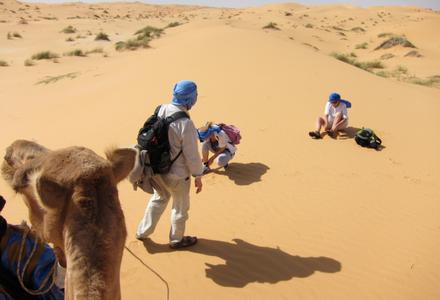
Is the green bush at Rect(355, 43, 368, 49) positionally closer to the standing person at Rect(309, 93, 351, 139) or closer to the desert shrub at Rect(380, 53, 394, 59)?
the desert shrub at Rect(380, 53, 394, 59)

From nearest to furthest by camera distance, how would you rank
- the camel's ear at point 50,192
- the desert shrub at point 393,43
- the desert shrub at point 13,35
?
the camel's ear at point 50,192 < the desert shrub at point 13,35 < the desert shrub at point 393,43

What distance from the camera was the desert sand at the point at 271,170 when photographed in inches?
192

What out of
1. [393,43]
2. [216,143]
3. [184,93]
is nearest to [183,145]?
[184,93]

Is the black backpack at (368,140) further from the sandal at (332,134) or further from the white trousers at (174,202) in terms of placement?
the white trousers at (174,202)

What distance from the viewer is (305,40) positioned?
33.2 meters

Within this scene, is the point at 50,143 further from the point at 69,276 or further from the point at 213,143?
the point at 69,276

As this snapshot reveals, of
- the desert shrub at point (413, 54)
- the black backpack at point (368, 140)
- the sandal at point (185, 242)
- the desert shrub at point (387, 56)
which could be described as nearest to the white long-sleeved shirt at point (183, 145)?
the sandal at point (185, 242)

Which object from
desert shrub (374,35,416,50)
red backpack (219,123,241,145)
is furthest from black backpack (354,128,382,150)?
desert shrub (374,35,416,50)

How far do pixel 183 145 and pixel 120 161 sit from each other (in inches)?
100

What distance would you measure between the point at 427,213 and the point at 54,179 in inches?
255

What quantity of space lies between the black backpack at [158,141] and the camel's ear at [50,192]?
2742mm

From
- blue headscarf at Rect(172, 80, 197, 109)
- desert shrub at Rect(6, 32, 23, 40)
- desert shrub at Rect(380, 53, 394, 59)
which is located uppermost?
blue headscarf at Rect(172, 80, 197, 109)

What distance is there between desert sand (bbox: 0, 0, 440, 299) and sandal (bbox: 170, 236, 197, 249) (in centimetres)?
10

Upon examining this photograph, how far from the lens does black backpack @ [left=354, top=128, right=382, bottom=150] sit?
353 inches
